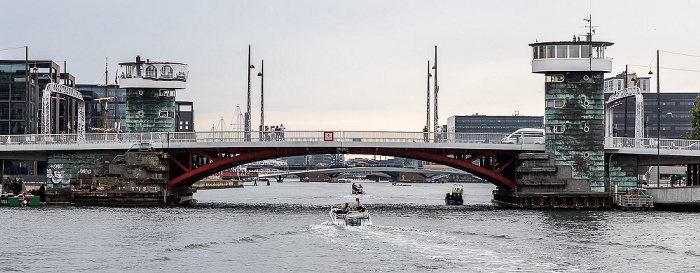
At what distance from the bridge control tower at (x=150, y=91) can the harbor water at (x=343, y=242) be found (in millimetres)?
24826

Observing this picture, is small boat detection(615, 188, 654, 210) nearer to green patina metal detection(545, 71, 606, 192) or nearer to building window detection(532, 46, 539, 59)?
green patina metal detection(545, 71, 606, 192)

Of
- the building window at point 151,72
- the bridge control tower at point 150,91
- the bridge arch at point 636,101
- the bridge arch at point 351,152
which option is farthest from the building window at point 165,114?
the bridge arch at point 636,101

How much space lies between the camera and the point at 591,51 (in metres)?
110

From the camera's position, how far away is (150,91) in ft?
415

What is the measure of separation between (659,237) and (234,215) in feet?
145

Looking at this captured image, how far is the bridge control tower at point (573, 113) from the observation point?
110 metres

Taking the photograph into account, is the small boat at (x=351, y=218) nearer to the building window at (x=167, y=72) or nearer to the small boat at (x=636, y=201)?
the small boat at (x=636, y=201)

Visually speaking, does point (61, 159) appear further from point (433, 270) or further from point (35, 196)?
point (433, 270)

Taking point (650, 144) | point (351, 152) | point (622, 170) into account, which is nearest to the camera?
point (622, 170)

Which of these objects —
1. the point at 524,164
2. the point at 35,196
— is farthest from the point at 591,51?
the point at 35,196

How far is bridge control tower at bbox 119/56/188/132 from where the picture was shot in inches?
4931

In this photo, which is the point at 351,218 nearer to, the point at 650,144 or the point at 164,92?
the point at 650,144

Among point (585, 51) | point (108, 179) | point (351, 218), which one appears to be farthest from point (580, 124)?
point (108, 179)

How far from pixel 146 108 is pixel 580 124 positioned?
178 feet
